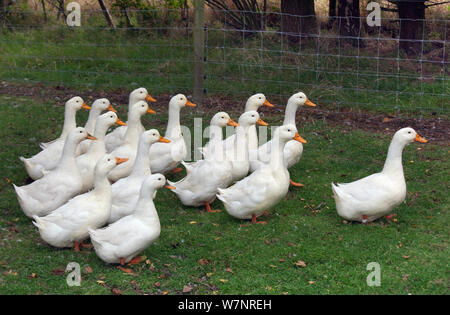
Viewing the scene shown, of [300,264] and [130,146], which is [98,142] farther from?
[300,264]

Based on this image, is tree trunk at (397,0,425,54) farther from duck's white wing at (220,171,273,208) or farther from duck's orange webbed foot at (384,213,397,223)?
duck's white wing at (220,171,273,208)

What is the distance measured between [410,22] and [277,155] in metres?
6.10

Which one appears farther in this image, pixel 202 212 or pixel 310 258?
pixel 202 212

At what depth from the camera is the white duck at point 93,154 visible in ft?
22.7

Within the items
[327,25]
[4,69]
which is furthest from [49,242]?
[327,25]

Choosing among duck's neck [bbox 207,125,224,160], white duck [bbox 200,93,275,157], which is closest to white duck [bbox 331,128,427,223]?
duck's neck [bbox 207,125,224,160]

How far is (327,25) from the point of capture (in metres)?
12.4

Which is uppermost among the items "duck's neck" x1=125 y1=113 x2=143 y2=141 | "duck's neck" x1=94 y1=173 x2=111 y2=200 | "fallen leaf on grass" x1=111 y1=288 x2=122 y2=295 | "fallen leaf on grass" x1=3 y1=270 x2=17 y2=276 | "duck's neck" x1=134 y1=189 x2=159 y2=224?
"duck's neck" x1=125 y1=113 x2=143 y2=141

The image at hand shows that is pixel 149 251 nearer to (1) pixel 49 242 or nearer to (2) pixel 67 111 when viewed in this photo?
(1) pixel 49 242

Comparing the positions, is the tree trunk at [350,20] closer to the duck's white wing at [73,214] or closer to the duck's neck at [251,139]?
the duck's neck at [251,139]

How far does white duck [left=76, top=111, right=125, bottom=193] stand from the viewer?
6934 mm

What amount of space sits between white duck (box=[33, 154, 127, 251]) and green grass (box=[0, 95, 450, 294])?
0.18 metres

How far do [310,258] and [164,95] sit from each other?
6125 millimetres

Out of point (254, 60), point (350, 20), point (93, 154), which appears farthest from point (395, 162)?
point (350, 20)
